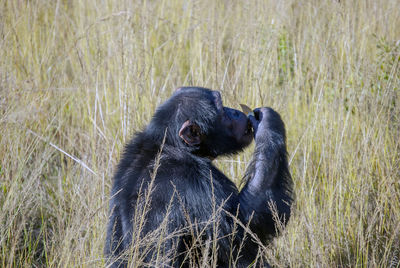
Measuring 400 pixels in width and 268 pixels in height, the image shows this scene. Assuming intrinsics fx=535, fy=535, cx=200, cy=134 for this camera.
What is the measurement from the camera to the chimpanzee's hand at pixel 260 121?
3.80 meters

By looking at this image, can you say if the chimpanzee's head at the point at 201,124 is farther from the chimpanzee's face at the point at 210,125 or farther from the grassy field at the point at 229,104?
the grassy field at the point at 229,104

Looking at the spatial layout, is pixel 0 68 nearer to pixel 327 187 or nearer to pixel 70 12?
pixel 70 12

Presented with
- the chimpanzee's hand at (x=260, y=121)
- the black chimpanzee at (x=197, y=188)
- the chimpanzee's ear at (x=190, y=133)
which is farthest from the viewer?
the chimpanzee's hand at (x=260, y=121)

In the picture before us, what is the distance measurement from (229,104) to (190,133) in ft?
5.26

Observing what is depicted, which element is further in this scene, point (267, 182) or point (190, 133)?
point (190, 133)

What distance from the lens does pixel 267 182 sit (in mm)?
3586

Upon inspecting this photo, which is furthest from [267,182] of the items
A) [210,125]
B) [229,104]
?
[229,104]

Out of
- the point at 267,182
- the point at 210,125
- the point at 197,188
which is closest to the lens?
the point at 197,188

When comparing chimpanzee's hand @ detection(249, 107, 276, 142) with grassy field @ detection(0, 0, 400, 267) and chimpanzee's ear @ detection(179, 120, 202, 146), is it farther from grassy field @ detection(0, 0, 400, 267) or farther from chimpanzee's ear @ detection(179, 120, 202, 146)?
grassy field @ detection(0, 0, 400, 267)

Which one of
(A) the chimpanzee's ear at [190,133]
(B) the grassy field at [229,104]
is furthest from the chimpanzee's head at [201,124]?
(B) the grassy field at [229,104]

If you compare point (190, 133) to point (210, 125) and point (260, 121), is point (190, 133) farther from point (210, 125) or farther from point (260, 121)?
point (260, 121)

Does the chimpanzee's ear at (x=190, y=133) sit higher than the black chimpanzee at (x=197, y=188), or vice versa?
the chimpanzee's ear at (x=190, y=133)

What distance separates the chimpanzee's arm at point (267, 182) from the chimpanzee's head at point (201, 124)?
201 mm

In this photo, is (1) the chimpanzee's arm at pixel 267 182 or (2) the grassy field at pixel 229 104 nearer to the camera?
Answer: (1) the chimpanzee's arm at pixel 267 182
